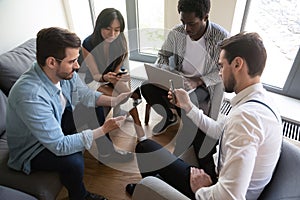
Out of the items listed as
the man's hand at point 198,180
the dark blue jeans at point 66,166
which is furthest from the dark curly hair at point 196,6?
the dark blue jeans at point 66,166

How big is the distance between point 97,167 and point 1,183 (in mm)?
672

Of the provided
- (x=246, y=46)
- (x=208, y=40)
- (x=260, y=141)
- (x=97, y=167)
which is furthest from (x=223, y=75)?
(x=97, y=167)

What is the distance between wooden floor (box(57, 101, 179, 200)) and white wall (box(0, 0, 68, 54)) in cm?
106

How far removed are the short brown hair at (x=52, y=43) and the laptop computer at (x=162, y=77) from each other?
1.99 ft

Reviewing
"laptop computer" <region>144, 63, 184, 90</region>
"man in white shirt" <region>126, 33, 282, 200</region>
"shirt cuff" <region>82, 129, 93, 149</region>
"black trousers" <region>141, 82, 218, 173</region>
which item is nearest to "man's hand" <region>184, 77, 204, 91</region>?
"black trousers" <region>141, 82, 218, 173</region>

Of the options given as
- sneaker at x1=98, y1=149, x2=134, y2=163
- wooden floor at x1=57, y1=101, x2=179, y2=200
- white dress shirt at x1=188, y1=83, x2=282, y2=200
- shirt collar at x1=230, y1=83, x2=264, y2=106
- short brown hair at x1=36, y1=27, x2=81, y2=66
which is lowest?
wooden floor at x1=57, y1=101, x2=179, y2=200

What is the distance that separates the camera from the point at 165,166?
112cm

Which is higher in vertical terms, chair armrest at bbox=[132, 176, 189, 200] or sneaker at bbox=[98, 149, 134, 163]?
chair armrest at bbox=[132, 176, 189, 200]

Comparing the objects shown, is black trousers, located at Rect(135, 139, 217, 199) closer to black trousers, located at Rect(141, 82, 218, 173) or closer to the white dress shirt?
black trousers, located at Rect(141, 82, 218, 173)

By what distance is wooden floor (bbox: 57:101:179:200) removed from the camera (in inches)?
62.3

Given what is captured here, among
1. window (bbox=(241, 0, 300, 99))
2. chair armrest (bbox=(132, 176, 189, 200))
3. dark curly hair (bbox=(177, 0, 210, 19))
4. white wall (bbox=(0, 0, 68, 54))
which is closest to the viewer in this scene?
chair armrest (bbox=(132, 176, 189, 200))

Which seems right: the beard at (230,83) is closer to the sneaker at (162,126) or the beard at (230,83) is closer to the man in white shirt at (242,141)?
the man in white shirt at (242,141)

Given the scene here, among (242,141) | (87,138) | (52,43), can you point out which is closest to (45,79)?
(52,43)

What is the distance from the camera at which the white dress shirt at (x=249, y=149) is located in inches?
29.2
